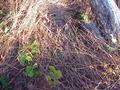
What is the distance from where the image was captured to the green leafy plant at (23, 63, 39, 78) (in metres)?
3.00

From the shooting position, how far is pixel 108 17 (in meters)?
3.60

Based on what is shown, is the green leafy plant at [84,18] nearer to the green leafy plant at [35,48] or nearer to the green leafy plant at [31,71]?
the green leafy plant at [35,48]

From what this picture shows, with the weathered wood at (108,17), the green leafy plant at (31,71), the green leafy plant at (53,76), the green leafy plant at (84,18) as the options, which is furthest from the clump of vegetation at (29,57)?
the weathered wood at (108,17)

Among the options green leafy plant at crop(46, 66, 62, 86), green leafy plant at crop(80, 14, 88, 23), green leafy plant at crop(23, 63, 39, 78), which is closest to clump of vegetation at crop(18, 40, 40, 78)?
green leafy plant at crop(23, 63, 39, 78)

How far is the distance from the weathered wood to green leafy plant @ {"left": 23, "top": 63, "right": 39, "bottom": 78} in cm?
96

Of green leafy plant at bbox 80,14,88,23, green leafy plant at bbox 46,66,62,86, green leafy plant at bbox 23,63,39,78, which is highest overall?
green leafy plant at bbox 80,14,88,23

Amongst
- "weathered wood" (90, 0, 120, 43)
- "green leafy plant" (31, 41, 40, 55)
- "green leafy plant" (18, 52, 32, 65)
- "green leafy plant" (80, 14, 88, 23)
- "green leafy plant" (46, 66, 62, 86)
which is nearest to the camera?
"green leafy plant" (46, 66, 62, 86)

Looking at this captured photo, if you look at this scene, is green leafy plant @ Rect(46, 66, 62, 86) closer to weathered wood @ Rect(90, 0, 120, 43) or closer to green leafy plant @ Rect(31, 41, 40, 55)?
green leafy plant @ Rect(31, 41, 40, 55)

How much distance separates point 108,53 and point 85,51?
0.24m

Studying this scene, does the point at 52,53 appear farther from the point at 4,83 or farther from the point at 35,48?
the point at 4,83

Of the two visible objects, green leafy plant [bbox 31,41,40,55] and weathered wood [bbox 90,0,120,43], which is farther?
weathered wood [bbox 90,0,120,43]

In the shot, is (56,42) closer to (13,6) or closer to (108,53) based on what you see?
(108,53)

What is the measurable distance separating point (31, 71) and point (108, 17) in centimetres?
116

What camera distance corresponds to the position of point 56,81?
9.77 ft
